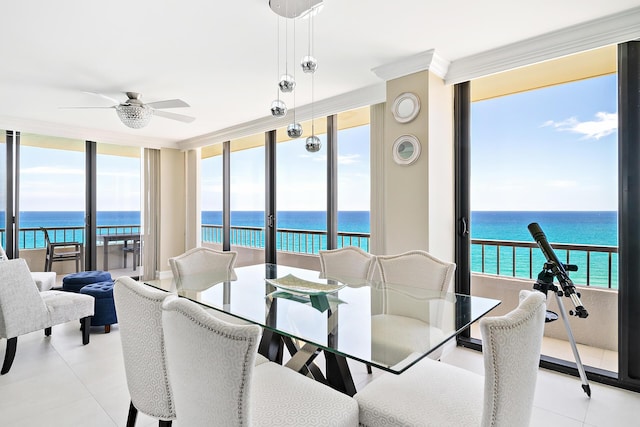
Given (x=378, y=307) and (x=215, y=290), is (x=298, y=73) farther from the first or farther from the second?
(x=378, y=307)

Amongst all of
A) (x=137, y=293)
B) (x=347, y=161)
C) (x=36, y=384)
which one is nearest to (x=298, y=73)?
(x=347, y=161)

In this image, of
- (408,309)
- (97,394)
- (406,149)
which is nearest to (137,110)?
(97,394)

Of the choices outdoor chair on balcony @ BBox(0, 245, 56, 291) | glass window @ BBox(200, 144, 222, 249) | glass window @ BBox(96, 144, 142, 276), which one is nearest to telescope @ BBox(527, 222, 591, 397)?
outdoor chair on balcony @ BBox(0, 245, 56, 291)

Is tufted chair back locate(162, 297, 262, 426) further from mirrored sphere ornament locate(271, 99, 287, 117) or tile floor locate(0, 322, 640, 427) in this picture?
mirrored sphere ornament locate(271, 99, 287, 117)

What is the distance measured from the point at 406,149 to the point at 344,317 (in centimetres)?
181

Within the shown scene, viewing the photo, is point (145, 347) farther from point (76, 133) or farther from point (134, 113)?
point (76, 133)

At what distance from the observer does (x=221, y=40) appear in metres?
2.62

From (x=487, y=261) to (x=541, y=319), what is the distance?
2.78 meters

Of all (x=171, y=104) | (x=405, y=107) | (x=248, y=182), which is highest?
(x=171, y=104)

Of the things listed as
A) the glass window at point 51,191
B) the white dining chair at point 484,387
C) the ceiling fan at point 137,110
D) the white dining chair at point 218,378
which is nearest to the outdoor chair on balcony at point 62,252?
the glass window at point 51,191

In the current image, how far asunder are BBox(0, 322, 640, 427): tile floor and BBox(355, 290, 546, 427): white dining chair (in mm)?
962

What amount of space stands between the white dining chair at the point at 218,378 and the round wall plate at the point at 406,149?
2.19 m

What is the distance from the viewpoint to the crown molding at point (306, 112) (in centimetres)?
368

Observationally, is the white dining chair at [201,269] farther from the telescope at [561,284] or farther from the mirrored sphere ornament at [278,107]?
the telescope at [561,284]
